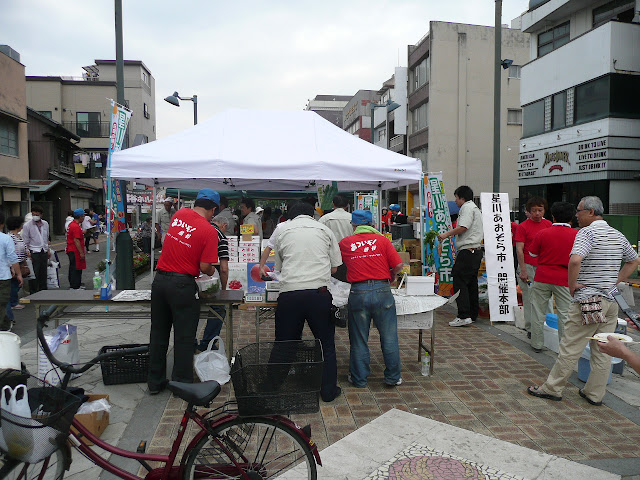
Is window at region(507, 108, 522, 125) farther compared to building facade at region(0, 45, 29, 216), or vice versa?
window at region(507, 108, 522, 125)

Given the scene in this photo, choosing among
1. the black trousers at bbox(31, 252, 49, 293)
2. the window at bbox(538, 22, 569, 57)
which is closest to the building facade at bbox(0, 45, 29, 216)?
the black trousers at bbox(31, 252, 49, 293)

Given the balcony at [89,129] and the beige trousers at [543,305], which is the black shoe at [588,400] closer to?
the beige trousers at [543,305]

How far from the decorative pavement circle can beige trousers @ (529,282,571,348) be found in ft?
9.67

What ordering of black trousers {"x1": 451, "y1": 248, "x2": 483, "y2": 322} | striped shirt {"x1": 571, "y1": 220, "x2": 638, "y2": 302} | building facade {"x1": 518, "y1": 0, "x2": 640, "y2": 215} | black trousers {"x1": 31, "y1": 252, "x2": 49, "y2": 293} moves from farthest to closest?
building facade {"x1": 518, "y1": 0, "x2": 640, "y2": 215}, black trousers {"x1": 31, "y1": 252, "x2": 49, "y2": 293}, black trousers {"x1": 451, "y1": 248, "x2": 483, "y2": 322}, striped shirt {"x1": 571, "y1": 220, "x2": 638, "y2": 302}

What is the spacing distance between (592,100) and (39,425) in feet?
65.3

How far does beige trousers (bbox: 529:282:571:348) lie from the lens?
5.73 m

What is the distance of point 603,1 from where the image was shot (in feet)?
58.0

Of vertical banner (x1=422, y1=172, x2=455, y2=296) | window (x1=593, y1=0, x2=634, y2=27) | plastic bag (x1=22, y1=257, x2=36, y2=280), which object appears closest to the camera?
plastic bag (x1=22, y1=257, x2=36, y2=280)

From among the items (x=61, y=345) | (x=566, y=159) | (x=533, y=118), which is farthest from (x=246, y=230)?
(x=533, y=118)

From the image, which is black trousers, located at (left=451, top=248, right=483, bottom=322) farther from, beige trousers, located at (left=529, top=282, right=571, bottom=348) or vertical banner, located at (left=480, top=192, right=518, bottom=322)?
beige trousers, located at (left=529, top=282, right=571, bottom=348)

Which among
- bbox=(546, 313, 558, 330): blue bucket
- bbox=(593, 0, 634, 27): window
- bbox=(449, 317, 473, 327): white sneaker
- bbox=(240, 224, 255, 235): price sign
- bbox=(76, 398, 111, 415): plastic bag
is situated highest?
bbox=(593, 0, 634, 27): window

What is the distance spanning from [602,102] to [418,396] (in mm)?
16409

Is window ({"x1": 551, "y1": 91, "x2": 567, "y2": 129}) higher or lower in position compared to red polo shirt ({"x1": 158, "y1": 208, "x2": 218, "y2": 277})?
higher

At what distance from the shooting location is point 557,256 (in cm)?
564
